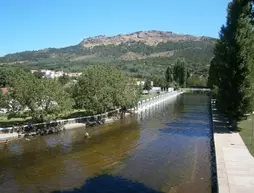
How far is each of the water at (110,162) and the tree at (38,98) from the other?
2.80 meters

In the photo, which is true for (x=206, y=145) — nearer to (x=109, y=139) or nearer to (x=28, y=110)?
(x=109, y=139)

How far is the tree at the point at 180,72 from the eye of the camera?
126 metres

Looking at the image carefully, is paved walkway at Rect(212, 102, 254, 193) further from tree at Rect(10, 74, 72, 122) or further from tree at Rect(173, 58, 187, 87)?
tree at Rect(173, 58, 187, 87)

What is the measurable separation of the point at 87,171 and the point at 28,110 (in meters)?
15.7

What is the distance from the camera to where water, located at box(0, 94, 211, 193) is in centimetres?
1877

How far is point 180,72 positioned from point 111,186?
11150 centimetres

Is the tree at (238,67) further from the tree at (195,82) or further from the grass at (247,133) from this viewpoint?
the tree at (195,82)

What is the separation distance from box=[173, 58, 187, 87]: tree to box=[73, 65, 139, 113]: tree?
84.4 m

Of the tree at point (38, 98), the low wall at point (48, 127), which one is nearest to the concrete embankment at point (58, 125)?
the low wall at point (48, 127)

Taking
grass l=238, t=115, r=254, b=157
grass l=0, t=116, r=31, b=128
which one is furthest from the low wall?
grass l=238, t=115, r=254, b=157

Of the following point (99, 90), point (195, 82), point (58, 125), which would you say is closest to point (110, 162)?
point (58, 125)

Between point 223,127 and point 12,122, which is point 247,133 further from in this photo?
point 12,122

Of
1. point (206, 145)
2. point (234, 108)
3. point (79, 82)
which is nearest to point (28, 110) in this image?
point (79, 82)

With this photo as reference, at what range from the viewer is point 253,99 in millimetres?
32281
